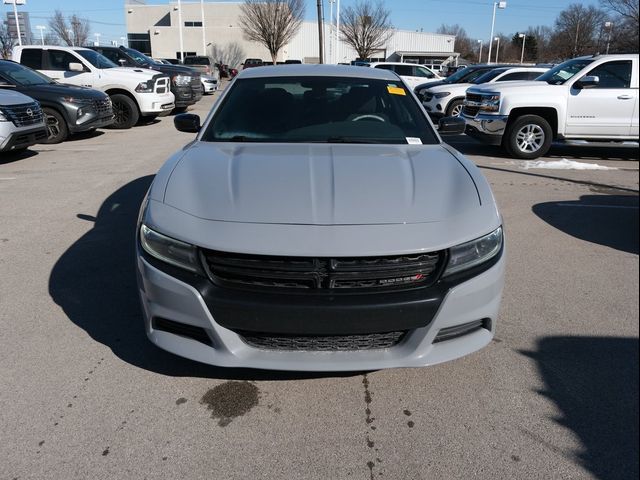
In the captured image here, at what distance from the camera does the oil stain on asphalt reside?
263 cm

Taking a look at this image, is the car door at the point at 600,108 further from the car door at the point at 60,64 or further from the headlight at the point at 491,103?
the car door at the point at 60,64

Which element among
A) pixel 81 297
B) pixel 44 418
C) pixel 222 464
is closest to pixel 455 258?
pixel 222 464

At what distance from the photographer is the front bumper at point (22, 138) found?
27.5 feet

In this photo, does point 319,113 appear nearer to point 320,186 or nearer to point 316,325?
point 320,186

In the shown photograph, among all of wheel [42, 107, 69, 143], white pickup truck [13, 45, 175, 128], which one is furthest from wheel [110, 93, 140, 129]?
wheel [42, 107, 69, 143]

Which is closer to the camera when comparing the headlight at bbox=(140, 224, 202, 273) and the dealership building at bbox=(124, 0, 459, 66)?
the headlight at bbox=(140, 224, 202, 273)

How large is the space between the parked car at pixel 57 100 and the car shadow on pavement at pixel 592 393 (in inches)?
419

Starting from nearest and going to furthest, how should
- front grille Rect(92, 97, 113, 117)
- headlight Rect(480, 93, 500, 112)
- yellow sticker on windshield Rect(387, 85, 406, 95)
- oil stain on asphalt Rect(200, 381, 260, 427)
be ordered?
oil stain on asphalt Rect(200, 381, 260, 427)
yellow sticker on windshield Rect(387, 85, 406, 95)
headlight Rect(480, 93, 500, 112)
front grille Rect(92, 97, 113, 117)

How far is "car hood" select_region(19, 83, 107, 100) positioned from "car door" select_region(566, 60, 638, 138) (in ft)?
32.0

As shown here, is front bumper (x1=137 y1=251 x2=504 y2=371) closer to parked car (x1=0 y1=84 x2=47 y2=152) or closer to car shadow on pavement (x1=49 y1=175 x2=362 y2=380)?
car shadow on pavement (x1=49 y1=175 x2=362 y2=380)

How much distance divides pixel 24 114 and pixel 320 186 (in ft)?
26.5

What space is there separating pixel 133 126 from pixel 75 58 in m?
2.27

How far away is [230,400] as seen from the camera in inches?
108

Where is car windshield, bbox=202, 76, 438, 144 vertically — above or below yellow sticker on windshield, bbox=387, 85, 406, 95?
below
